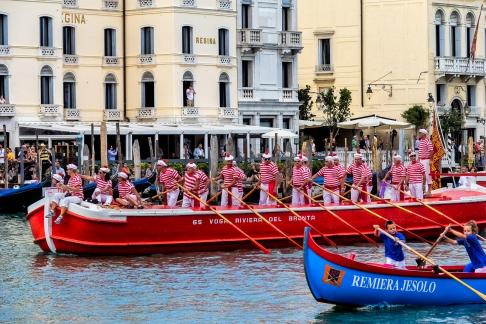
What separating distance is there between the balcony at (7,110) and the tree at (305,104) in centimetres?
1457

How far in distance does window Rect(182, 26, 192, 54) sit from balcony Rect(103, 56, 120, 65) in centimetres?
231

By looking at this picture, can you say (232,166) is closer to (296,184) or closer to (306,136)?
(296,184)

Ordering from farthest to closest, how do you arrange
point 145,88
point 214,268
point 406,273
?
1. point 145,88
2. point 214,268
3. point 406,273

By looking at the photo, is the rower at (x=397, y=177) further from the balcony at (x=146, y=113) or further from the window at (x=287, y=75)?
the window at (x=287, y=75)

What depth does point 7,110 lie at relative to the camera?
179 feet

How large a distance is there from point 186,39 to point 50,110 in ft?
19.7

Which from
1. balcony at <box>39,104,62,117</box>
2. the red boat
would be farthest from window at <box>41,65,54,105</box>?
the red boat

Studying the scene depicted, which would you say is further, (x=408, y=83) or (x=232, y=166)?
(x=408, y=83)

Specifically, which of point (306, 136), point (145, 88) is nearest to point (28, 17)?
point (145, 88)

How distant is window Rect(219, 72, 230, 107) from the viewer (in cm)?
6096

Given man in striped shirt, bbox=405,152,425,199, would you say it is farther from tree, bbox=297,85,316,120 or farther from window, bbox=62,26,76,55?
Result: tree, bbox=297,85,316,120

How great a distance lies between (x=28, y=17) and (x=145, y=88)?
5.98m

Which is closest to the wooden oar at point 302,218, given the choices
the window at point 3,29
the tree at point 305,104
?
the window at point 3,29

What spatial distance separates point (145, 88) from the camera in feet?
195
